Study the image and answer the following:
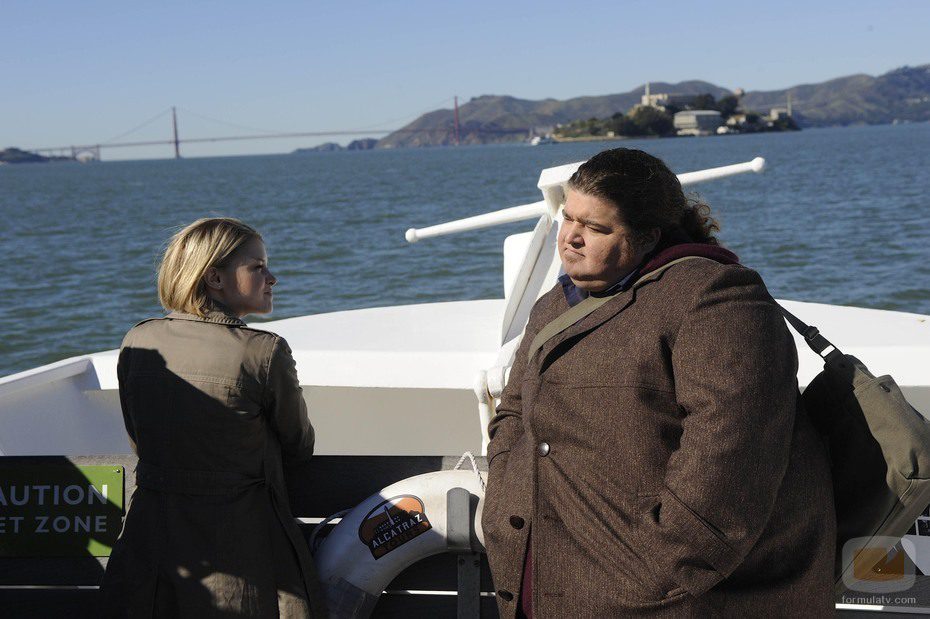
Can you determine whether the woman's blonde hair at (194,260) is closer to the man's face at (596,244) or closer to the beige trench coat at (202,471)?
the beige trench coat at (202,471)

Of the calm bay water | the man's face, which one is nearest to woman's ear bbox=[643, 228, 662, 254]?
the man's face

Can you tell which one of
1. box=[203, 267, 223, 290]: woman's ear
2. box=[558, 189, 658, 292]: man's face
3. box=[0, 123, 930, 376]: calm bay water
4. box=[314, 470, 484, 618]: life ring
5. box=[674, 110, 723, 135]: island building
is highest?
box=[674, 110, 723, 135]: island building

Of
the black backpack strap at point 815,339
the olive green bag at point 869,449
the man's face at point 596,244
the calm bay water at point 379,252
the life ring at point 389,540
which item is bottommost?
the calm bay water at point 379,252

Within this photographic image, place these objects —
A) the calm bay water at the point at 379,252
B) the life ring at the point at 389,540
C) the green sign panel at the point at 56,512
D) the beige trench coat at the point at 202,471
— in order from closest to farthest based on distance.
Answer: the beige trench coat at the point at 202,471 < the life ring at the point at 389,540 < the green sign panel at the point at 56,512 < the calm bay water at the point at 379,252

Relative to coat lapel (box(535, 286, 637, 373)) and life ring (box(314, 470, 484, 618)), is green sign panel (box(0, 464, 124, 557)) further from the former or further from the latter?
coat lapel (box(535, 286, 637, 373))

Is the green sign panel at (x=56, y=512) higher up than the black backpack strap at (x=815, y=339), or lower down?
lower down

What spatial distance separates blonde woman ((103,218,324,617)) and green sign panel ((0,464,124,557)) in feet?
0.96

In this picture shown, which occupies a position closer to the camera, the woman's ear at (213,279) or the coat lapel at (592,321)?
the coat lapel at (592,321)

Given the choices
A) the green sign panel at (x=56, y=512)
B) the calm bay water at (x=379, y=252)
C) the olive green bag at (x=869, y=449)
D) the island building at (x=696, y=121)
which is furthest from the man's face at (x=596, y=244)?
the island building at (x=696, y=121)

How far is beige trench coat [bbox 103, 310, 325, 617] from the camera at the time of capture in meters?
1.97

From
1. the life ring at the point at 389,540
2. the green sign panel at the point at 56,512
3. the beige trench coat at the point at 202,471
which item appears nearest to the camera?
the beige trench coat at the point at 202,471

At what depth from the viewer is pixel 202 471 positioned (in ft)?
6.51

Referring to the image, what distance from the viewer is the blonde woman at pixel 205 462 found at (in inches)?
77.9

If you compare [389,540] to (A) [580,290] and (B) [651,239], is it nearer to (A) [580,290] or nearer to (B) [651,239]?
(A) [580,290]
